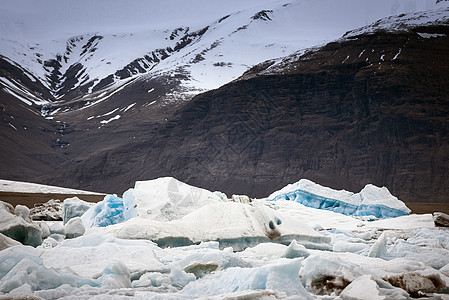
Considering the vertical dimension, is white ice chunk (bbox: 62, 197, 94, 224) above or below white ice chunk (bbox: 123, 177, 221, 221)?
below

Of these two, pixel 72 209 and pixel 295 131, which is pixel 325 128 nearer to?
pixel 295 131

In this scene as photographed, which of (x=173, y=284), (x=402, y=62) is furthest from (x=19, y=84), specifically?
(x=173, y=284)

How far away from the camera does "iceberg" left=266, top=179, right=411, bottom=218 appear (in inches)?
848

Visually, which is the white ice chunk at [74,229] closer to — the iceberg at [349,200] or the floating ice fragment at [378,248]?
the floating ice fragment at [378,248]

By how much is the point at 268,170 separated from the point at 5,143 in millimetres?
39942

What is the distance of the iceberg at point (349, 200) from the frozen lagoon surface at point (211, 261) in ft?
32.3

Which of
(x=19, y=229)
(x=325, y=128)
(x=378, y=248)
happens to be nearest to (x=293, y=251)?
(x=378, y=248)

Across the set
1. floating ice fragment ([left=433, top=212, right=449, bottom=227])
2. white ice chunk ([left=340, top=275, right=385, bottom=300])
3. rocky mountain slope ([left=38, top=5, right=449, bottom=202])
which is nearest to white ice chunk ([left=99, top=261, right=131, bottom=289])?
white ice chunk ([left=340, top=275, right=385, bottom=300])

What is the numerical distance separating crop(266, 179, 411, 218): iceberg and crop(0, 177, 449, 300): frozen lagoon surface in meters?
9.86

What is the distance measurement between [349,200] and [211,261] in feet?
59.9

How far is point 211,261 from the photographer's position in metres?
5.99

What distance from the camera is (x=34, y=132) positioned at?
242ft

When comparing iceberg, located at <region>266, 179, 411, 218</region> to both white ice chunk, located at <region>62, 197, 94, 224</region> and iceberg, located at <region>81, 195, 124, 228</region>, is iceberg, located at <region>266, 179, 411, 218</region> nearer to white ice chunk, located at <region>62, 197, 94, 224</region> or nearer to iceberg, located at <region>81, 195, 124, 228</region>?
iceberg, located at <region>81, 195, 124, 228</region>

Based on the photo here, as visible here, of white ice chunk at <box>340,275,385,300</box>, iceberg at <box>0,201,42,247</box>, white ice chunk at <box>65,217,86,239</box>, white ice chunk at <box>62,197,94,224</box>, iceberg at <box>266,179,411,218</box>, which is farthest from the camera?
iceberg at <box>266,179,411,218</box>
